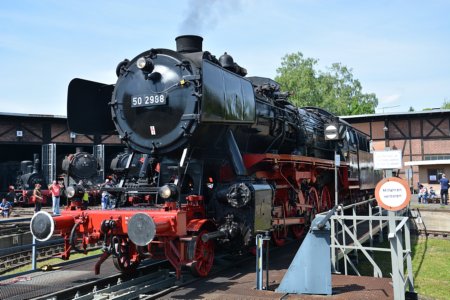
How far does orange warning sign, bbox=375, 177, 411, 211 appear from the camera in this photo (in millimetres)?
5363

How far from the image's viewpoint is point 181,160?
6617 millimetres

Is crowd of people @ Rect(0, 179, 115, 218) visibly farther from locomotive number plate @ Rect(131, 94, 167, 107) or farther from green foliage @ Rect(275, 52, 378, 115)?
green foliage @ Rect(275, 52, 378, 115)

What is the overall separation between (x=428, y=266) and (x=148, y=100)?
7.02m

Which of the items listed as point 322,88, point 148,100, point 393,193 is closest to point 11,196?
point 148,100

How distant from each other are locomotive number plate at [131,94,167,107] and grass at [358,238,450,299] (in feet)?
16.3

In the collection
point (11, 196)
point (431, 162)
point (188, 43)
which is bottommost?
point (11, 196)

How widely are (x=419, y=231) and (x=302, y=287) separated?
35.0 ft

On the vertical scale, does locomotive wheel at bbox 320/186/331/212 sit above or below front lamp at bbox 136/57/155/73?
below

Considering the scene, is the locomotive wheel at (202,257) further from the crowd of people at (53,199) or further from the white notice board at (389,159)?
the crowd of people at (53,199)

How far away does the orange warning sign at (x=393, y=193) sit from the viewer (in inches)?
211

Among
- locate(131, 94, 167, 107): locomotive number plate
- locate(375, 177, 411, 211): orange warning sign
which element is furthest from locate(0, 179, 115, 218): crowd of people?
locate(375, 177, 411, 211): orange warning sign

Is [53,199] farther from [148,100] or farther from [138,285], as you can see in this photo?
[138,285]

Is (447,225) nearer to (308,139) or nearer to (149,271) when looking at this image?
(308,139)

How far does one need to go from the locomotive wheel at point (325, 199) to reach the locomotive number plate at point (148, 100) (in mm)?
6315
